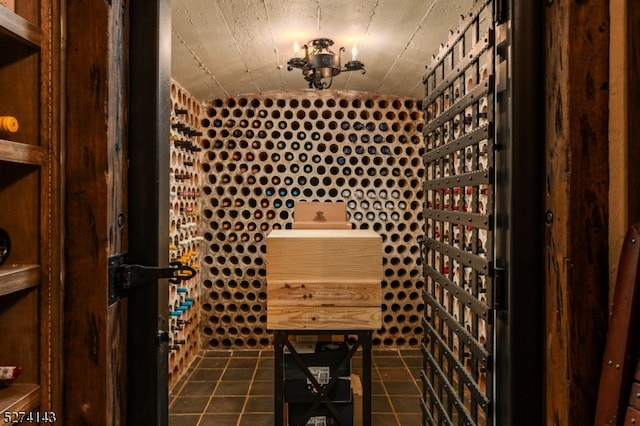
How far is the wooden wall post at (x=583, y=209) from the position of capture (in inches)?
45.3

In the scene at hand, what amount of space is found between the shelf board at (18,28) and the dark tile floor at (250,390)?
2984mm

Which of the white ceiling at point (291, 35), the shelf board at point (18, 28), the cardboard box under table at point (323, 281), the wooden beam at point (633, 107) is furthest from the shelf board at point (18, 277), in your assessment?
the white ceiling at point (291, 35)

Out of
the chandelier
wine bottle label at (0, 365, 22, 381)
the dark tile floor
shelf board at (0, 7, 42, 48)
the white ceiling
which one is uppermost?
the white ceiling

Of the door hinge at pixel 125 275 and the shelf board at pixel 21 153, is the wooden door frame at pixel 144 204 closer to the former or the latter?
the door hinge at pixel 125 275

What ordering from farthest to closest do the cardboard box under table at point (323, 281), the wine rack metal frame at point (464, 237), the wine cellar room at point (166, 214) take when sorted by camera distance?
the cardboard box under table at point (323, 281), the wine rack metal frame at point (464, 237), the wine cellar room at point (166, 214)

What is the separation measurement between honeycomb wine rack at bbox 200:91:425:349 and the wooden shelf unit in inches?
151

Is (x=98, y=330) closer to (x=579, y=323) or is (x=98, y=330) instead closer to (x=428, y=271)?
(x=579, y=323)

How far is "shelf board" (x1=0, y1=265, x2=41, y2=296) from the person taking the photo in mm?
1025

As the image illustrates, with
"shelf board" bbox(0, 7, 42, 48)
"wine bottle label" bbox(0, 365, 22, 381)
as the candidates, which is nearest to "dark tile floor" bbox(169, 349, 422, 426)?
"wine bottle label" bbox(0, 365, 22, 381)

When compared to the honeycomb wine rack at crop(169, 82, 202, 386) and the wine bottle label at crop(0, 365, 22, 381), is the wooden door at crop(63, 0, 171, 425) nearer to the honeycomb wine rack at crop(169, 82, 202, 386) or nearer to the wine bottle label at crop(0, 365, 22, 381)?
the wine bottle label at crop(0, 365, 22, 381)

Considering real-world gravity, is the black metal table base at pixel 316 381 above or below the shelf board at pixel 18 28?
below

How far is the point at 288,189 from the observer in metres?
5.04

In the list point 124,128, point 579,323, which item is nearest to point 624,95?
point 579,323

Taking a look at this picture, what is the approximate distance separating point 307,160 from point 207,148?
1.09 meters
